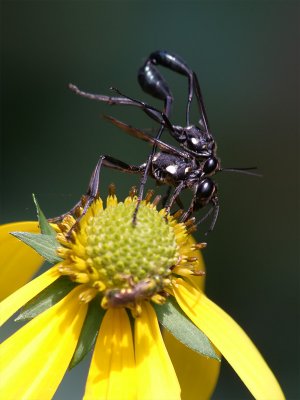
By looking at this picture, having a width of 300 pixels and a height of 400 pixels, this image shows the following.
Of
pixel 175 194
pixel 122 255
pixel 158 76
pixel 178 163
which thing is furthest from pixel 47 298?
pixel 158 76

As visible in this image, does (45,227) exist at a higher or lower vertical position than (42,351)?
higher

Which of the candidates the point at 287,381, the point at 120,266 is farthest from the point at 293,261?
the point at 120,266

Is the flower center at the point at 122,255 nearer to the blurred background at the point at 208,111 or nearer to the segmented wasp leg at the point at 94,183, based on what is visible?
the segmented wasp leg at the point at 94,183

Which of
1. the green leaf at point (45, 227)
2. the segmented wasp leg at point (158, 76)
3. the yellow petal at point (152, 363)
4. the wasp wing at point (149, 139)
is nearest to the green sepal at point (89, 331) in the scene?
the yellow petal at point (152, 363)

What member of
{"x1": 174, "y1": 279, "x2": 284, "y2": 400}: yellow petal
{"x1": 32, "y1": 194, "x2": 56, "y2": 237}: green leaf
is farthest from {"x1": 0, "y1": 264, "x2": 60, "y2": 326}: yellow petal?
{"x1": 174, "y1": 279, "x2": 284, "y2": 400}: yellow petal

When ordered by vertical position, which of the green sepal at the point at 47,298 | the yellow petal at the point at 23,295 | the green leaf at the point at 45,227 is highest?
the green leaf at the point at 45,227

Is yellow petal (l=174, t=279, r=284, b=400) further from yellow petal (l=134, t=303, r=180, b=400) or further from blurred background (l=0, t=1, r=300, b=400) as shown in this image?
blurred background (l=0, t=1, r=300, b=400)

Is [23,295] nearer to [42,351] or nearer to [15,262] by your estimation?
[42,351]
